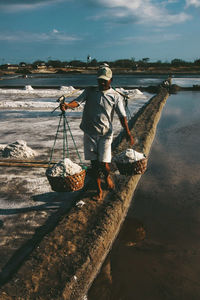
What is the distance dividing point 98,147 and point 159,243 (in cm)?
130

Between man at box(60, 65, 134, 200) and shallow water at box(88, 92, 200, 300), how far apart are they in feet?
2.41

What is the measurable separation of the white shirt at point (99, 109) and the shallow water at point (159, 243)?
3.97ft

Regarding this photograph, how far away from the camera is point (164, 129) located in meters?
8.37

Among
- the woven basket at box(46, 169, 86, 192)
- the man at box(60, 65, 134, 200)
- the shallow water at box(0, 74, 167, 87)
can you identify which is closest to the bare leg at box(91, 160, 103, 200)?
the man at box(60, 65, 134, 200)

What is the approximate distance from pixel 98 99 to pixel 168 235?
1736 millimetres

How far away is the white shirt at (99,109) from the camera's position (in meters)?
3.19

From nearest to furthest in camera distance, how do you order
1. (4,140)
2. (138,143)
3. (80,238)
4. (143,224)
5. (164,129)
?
(80,238) < (143,224) < (138,143) < (4,140) < (164,129)

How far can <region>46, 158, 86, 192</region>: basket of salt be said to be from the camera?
10.00ft

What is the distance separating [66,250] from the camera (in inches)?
100

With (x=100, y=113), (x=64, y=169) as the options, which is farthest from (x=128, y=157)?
(x=64, y=169)

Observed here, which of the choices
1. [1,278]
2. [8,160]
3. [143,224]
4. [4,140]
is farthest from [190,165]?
[4,140]

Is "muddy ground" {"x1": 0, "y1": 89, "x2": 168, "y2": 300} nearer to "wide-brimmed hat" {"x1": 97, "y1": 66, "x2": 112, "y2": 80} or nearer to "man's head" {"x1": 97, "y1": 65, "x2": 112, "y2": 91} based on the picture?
"man's head" {"x1": 97, "y1": 65, "x2": 112, "y2": 91}

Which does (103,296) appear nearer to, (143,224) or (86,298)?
(86,298)

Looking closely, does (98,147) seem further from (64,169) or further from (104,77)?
(104,77)
